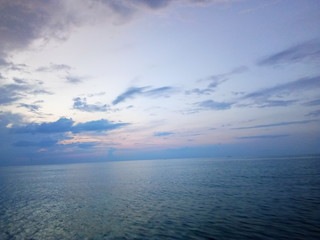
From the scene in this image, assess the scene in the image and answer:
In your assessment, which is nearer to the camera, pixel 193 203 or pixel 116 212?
pixel 116 212

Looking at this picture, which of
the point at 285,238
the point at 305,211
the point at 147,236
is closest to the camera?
the point at 285,238

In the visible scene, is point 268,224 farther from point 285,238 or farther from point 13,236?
point 13,236

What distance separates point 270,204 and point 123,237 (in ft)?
89.4

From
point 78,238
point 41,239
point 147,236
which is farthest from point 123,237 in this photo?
point 41,239

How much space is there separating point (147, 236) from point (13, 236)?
60.9 feet

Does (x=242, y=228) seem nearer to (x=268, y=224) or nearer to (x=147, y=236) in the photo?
(x=268, y=224)

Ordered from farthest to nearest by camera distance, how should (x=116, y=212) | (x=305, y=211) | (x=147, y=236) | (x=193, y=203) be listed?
1. (x=193, y=203)
2. (x=116, y=212)
3. (x=305, y=211)
4. (x=147, y=236)

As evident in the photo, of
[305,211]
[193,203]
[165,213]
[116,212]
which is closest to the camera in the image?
[305,211]

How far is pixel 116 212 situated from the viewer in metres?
40.1

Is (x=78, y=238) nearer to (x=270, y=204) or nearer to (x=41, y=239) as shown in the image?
(x=41, y=239)

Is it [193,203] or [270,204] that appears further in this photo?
[193,203]

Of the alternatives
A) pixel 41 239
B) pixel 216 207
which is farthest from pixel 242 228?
pixel 41 239

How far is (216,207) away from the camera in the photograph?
3884cm

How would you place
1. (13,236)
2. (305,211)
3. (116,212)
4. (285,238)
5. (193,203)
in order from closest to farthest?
(285,238) < (13,236) < (305,211) < (116,212) < (193,203)
